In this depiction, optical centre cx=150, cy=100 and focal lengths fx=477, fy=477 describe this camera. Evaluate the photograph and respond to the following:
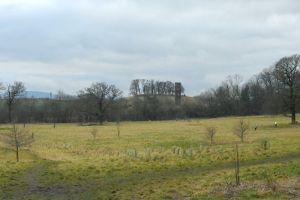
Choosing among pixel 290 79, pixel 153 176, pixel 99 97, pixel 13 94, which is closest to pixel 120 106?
pixel 99 97

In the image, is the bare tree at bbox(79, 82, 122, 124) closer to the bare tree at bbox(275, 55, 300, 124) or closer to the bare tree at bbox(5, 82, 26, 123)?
the bare tree at bbox(5, 82, 26, 123)

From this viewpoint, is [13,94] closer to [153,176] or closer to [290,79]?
[290,79]

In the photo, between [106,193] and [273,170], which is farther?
[273,170]

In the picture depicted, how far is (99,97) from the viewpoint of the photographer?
130 meters

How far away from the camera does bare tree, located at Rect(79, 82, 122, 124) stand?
12756cm

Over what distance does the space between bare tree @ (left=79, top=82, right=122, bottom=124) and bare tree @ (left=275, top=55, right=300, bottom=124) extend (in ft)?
190

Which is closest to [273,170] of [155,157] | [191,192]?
[191,192]

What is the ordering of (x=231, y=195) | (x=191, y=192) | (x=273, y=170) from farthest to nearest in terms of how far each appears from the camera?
(x=273, y=170) < (x=191, y=192) < (x=231, y=195)

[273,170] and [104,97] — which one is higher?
[104,97]

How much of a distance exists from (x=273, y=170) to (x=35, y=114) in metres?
126

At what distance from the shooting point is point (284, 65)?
8069 cm

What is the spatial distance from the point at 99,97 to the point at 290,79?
207 feet

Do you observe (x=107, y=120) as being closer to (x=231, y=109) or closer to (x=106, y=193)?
(x=231, y=109)

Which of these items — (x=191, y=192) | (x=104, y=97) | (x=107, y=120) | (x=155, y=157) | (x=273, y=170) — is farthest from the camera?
(x=107, y=120)
